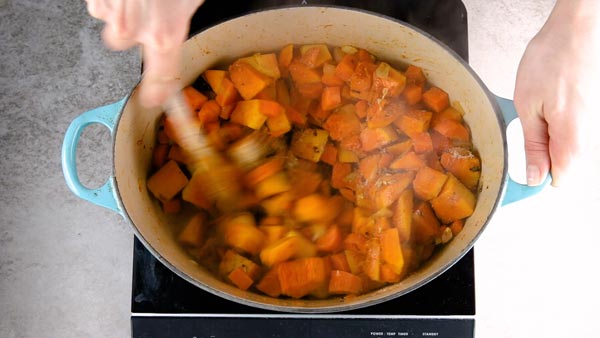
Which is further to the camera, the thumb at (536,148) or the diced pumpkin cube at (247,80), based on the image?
the diced pumpkin cube at (247,80)

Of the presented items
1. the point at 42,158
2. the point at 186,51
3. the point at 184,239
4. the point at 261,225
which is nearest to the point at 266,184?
the point at 261,225

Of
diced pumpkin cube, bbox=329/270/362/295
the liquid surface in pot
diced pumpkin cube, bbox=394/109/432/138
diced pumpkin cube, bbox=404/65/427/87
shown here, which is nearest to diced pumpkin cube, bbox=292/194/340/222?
the liquid surface in pot

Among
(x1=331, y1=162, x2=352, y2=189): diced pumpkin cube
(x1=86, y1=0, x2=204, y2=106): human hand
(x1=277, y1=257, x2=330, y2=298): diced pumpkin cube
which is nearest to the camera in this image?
(x1=86, y1=0, x2=204, y2=106): human hand

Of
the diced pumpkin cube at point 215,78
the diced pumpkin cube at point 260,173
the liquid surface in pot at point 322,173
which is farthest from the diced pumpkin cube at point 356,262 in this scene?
the diced pumpkin cube at point 215,78

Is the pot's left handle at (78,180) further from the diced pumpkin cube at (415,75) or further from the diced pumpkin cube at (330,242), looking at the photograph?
the diced pumpkin cube at (415,75)

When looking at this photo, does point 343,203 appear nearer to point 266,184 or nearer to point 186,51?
point 266,184

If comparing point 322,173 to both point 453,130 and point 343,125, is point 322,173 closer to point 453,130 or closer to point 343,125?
point 343,125

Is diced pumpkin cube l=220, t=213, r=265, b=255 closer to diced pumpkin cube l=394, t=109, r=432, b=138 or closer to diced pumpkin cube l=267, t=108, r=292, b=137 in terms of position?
diced pumpkin cube l=267, t=108, r=292, b=137
